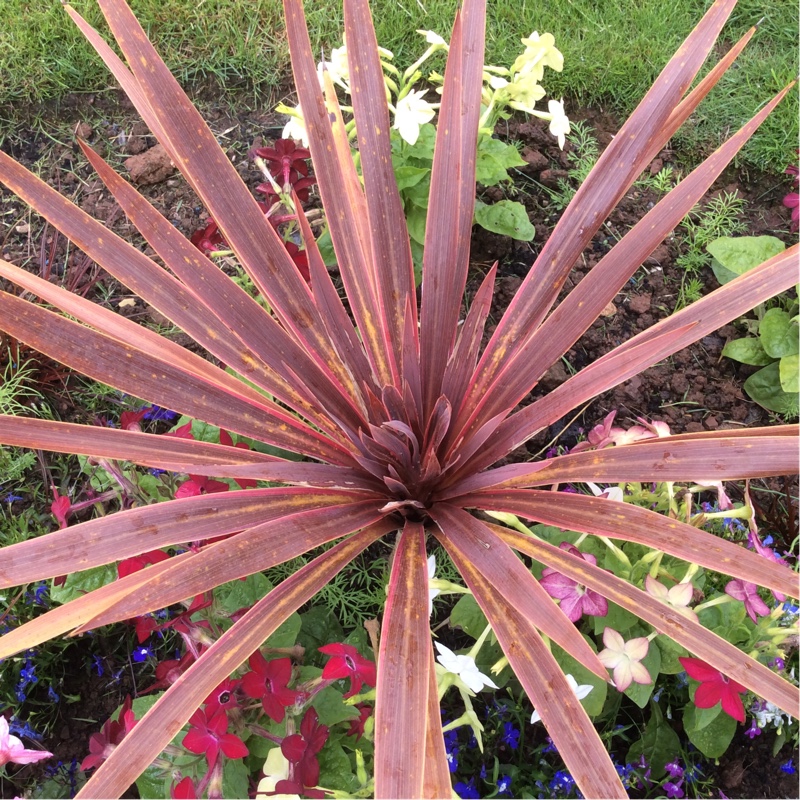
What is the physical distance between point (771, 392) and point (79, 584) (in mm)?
1614

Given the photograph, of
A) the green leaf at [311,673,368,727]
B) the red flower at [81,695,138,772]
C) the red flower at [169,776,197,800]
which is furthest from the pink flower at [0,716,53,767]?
the green leaf at [311,673,368,727]

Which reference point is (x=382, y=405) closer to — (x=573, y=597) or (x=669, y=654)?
(x=573, y=597)

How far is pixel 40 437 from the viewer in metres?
0.95

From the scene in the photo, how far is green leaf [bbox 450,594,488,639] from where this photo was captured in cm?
126

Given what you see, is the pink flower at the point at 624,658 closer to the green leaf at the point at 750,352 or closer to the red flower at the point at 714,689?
the red flower at the point at 714,689

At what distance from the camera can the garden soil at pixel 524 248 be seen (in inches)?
67.6

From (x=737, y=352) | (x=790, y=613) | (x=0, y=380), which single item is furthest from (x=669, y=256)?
(x=0, y=380)

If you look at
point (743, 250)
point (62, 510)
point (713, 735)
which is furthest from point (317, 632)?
Answer: point (743, 250)

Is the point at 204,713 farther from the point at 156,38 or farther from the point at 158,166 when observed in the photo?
the point at 156,38

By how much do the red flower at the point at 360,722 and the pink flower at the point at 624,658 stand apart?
38 cm

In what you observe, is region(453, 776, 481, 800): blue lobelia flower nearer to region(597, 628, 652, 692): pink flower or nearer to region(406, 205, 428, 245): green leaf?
region(597, 628, 652, 692): pink flower

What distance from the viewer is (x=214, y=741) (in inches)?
38.2

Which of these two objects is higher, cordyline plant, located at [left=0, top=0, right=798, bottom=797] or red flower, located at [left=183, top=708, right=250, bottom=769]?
cordyline plant, located at [left=0, top=0, right=798, bottom=797]

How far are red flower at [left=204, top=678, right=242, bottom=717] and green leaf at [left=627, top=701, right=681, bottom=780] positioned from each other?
2.63ft
